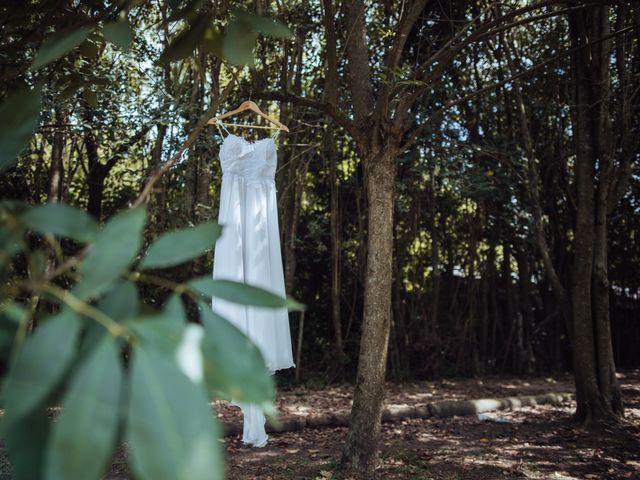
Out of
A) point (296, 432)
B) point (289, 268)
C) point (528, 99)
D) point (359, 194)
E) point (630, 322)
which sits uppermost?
point (528, 99)

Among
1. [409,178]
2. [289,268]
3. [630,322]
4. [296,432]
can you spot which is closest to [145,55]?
[289,268]

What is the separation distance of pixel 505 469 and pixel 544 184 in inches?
156

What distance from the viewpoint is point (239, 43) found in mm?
652

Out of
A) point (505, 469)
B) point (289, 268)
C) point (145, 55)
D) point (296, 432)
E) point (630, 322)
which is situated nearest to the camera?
point (505, 469)

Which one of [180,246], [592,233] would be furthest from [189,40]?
[592,233]

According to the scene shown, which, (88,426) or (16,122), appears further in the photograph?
(16,122)

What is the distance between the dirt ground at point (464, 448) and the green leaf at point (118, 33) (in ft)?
7.76

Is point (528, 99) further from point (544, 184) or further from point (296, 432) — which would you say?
point (296, 432)

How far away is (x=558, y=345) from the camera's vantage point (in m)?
6.50

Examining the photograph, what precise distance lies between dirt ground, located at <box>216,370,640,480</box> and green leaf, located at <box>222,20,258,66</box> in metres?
2.38

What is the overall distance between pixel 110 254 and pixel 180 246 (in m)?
0.06

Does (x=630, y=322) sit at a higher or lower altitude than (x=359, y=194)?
lower

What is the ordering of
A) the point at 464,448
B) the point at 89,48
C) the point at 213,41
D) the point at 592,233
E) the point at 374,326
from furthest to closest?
the point at 592,233 < the point at 464,448 < the point at 374,326 < the point at 89,48 < the point at 213,41

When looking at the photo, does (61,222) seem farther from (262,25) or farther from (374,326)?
(374,326)
